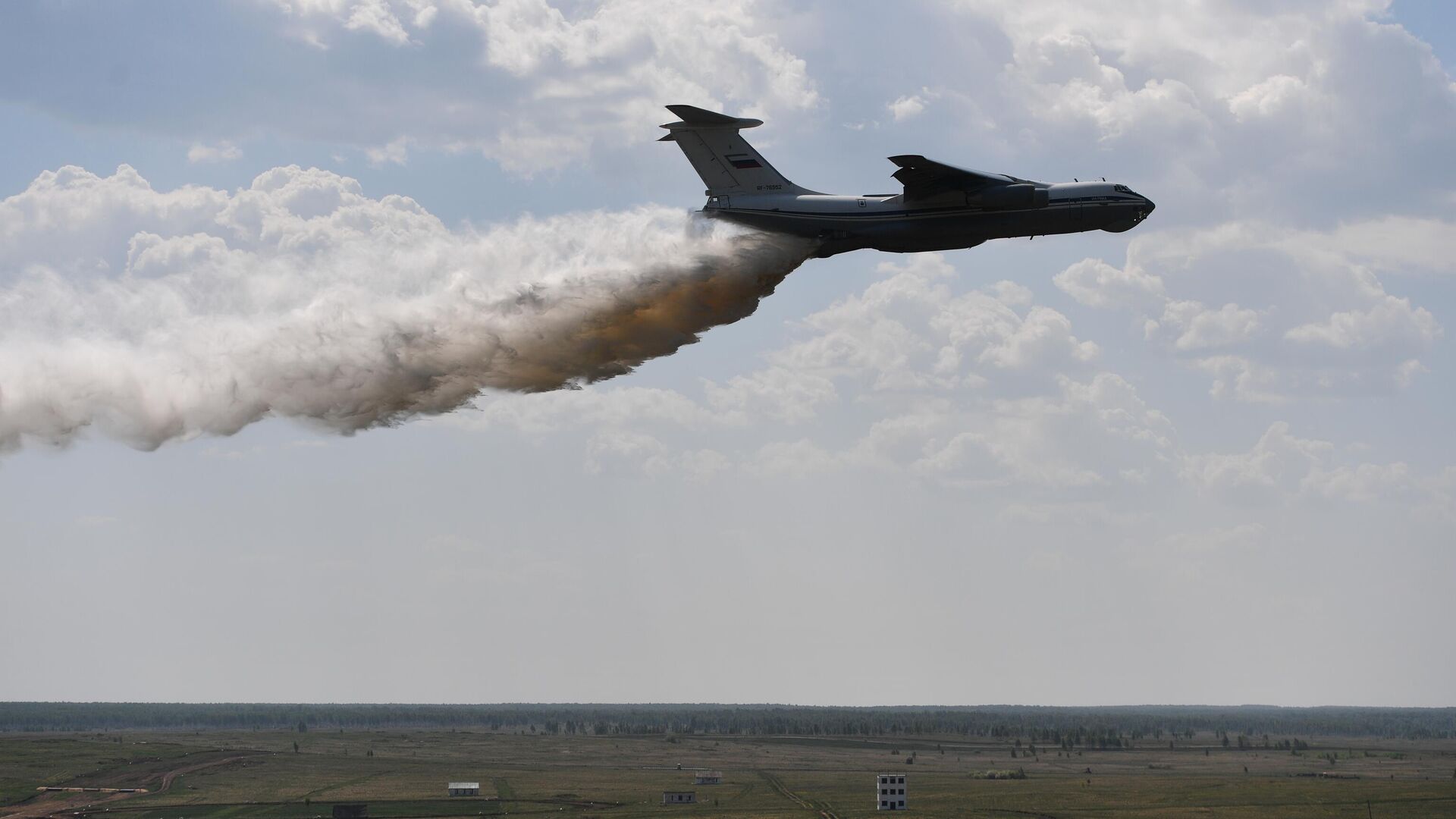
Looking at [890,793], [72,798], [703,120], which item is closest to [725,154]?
[703,120]

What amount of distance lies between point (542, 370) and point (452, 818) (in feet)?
210

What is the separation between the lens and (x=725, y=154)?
153 ft

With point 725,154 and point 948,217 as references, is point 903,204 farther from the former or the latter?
point 725,154

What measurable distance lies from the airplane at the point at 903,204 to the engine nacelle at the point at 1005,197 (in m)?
0.02

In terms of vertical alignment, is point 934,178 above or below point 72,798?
above

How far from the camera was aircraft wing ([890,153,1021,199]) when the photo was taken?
43438 mm

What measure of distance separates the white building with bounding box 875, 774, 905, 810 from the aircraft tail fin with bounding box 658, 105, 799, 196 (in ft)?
234

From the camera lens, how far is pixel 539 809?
4250 inches

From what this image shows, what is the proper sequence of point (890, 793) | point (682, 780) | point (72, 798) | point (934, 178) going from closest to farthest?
point (934, 178) < point (890, 793) < point (72, 798) < point (682, 780)

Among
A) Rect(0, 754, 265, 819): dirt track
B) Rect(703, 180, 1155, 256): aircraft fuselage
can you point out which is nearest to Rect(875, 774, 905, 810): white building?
Rect(0, 754, 265, 819): dirt track

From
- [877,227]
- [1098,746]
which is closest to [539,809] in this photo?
[877,227]

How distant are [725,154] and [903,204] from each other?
6177 millimetres

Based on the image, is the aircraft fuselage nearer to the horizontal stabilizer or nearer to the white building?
the horizontal stabilizer

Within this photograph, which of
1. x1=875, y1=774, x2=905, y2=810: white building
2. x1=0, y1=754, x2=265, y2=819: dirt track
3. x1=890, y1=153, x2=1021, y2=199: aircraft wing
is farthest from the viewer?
x1=875, y1=774, x2=905, y2=810: white building
